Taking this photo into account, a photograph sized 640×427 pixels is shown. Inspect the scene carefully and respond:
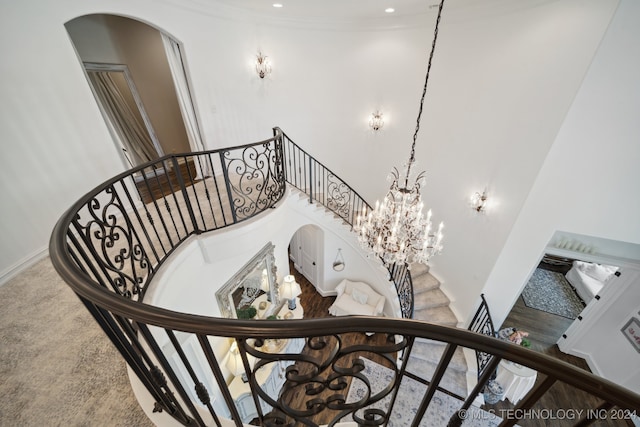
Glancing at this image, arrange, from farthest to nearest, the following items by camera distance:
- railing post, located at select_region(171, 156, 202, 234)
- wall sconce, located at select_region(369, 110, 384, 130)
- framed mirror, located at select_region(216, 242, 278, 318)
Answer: wall sconce, located at select_region(369, 110, 384, 130)
framed mirror, located at select_region(216, 242, 278, 318)
railing post, located at select_region(171, 156, 202, 234)

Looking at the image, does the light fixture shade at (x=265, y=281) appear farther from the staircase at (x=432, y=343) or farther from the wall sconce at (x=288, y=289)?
the staircase at (x=432, y=343)

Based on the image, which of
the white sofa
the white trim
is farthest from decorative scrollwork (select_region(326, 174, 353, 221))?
the white trim

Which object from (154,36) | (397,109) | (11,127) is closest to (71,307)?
(11,127)

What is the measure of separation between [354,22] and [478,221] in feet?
16.5

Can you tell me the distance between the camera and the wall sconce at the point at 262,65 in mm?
5001

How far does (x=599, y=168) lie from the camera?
3.32 metres

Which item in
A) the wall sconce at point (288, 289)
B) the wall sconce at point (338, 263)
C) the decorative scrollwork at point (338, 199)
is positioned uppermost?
the decorative scrollwork at point (338, 199)

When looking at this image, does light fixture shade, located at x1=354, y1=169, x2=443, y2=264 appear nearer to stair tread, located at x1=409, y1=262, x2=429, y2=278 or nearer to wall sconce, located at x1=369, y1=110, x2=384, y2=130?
stair tread, located at x1=409, y1=262, x2=429, y2=278

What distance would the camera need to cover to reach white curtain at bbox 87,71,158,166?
4438 millimetres

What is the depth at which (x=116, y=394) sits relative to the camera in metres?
1.47

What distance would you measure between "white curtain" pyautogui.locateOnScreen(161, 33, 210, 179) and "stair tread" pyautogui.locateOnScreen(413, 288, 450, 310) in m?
5.30

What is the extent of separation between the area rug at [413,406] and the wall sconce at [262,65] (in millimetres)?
6488

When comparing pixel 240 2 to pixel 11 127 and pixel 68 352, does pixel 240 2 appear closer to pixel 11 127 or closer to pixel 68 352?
pixel 11 127

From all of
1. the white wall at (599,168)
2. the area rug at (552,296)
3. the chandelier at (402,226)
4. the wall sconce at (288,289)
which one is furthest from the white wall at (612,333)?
the wall sconce at (288,289)
